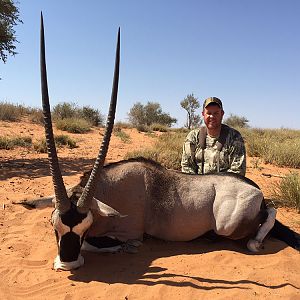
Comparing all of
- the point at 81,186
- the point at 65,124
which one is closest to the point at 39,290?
the point at 81,186

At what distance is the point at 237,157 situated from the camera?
5648mm

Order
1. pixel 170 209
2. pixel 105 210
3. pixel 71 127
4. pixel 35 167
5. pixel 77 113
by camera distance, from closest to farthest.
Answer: pixel 105 210
pixel 170 209
pixel 35 167
pixel 71 127
pixel 77 113

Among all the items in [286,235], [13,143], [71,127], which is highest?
[71,127]

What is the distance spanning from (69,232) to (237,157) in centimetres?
296

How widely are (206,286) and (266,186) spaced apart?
5170 mm

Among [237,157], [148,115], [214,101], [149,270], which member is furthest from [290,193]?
[148,115]

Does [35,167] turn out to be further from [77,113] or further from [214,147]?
[77,113]

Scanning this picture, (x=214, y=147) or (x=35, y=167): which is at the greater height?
(x=214, y=147)

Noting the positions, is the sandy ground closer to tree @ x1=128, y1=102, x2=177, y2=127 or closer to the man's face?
the man's face

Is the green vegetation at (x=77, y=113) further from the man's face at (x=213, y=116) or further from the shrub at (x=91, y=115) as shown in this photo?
the man's face at (x=213, y=116)

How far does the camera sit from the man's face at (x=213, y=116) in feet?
18.7

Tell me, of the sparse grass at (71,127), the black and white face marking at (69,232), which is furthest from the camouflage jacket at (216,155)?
the sparse grass at (71,127)

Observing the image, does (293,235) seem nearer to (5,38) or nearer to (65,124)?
(5,38)

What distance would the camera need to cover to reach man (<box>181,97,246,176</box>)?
5.68 meters
